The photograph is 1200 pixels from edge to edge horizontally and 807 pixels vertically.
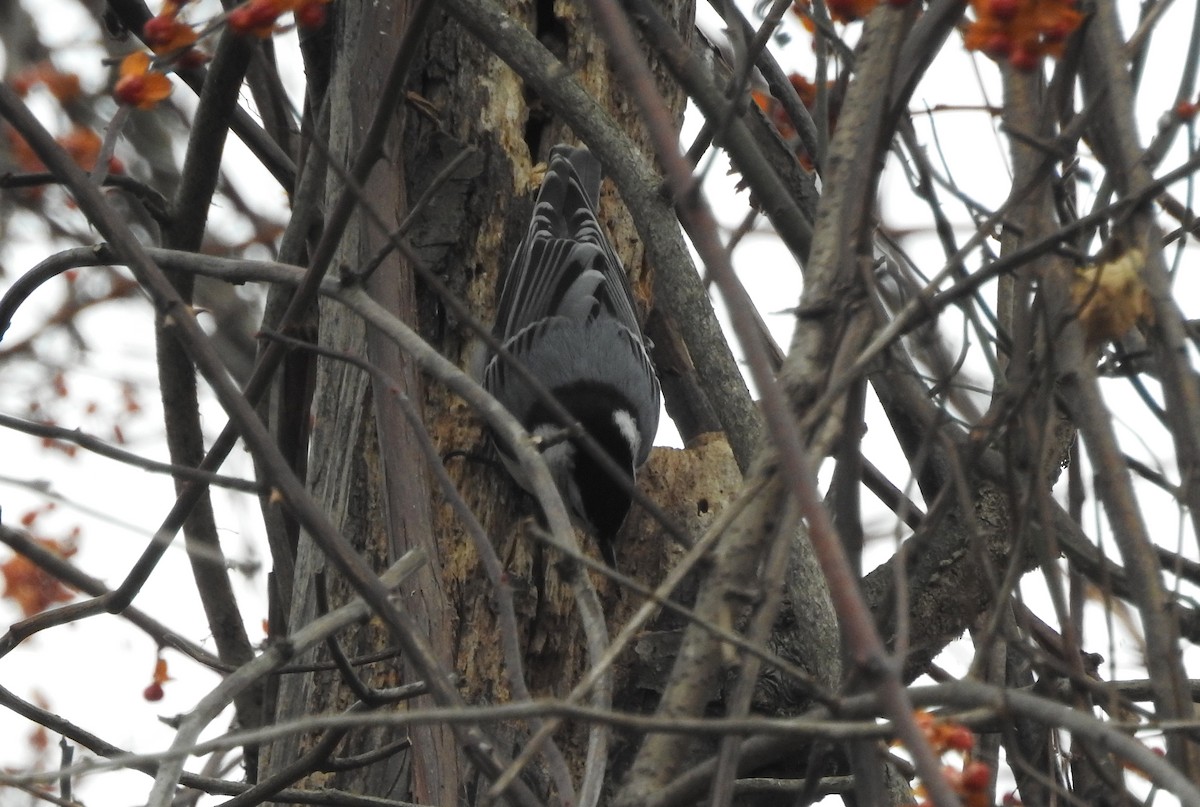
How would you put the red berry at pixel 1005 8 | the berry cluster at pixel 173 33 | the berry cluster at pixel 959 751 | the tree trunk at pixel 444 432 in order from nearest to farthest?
the berry cluster at pixel 959 751, the red berry at pixel 1005 8, the berry cluster at pixel 173 33, the tree trunk at pixel 444 432

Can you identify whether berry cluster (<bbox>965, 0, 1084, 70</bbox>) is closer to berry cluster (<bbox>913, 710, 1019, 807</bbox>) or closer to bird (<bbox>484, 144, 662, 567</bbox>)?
A: berry cluster (<bbox>913, 710, 1019, 807</bbox>)

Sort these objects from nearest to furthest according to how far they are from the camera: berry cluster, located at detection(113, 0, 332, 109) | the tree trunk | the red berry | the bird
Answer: the red berry < berry cluster, located at detection(113, 0, 332, 109) < the tree trunk < the bird

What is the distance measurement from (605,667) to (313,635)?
0.46m

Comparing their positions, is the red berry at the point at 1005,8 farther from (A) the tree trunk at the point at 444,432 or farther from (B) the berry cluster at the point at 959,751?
(A) the tree trunk at the point at 444,432

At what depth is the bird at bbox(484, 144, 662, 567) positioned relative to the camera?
3.64 metres

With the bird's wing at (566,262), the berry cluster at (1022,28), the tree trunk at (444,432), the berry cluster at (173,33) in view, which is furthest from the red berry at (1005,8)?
the bird's wing at (566,262)

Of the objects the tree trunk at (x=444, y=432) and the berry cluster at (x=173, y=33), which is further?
the tree trunk at (x=444, y=432)

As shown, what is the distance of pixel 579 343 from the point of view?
438cm

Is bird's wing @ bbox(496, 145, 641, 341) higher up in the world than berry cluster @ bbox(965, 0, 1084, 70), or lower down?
higher up

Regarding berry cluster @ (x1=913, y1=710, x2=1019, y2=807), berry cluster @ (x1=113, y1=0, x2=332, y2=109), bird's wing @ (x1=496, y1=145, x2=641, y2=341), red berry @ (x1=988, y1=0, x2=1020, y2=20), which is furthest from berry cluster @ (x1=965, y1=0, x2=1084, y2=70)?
bird's wing @ (x1=496, y1=145, x2=641, y2=341)

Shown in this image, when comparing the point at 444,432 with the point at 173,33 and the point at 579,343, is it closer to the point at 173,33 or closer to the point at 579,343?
the point at 579,343

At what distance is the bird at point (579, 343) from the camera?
364 cm

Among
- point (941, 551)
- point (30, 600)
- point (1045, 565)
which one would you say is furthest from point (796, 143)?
point (30, 600)

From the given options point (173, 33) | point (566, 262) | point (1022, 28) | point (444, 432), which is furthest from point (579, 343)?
point (1022, 28)
